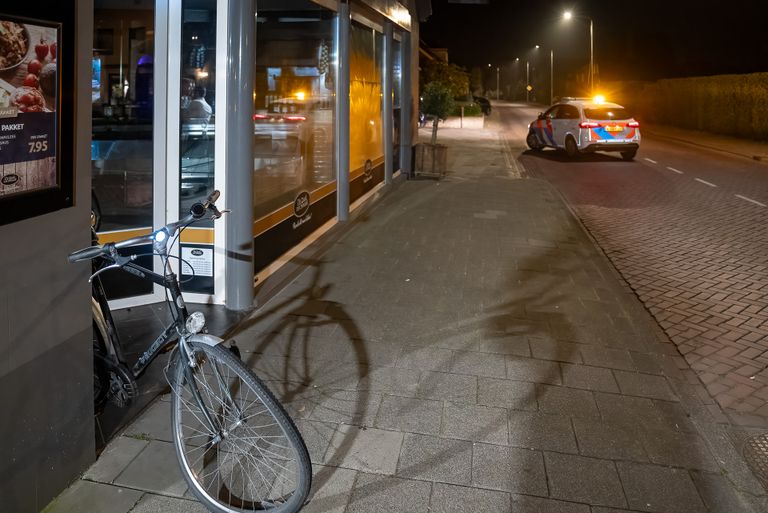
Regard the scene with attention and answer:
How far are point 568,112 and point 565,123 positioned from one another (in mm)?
370

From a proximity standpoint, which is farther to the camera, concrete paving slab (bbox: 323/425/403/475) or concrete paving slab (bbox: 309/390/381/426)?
concrete paving slab (bbox: 309/390/381/426)

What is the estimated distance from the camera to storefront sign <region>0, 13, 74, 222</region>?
8.21ft

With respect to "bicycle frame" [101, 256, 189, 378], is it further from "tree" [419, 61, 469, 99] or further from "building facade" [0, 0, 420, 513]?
"tree" [419, 61, 469, 99]

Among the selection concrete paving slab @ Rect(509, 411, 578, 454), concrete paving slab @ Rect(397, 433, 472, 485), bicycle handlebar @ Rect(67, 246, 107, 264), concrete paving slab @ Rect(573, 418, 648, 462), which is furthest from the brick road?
bicycle handlebar @ Rect(67, 246, 107, 264)

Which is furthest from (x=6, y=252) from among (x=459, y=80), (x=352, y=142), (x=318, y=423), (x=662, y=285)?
(x=459, y=80)

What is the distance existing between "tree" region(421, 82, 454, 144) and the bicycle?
43.0ft

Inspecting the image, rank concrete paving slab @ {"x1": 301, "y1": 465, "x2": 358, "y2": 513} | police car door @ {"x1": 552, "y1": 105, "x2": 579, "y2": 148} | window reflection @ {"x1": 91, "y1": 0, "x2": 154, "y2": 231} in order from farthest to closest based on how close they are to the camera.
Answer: police car door @ {"x1": 552, "y1": 105, "x2": 579, "y2": 148}
window reflection @ {"x1": 91, "y1": 0, "x2": 154, "y2": 231}
concrete paving slab @ {"x1": 301, "y1": 465, "x2": 358, "y2": 513}

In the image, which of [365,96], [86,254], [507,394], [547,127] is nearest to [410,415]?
[507,394]

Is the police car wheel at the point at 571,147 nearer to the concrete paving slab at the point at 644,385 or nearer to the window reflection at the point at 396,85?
the window reflection at the point at 396,85

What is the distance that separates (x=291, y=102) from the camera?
8.02 metres

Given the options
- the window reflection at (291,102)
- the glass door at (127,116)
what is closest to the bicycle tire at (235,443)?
the glass door at (127,116)

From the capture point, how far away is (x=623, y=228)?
34.1 ft

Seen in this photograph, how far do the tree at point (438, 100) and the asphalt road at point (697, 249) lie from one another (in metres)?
2.85

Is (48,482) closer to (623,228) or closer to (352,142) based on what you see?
(352,142)
